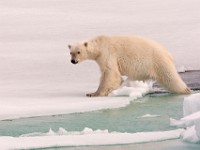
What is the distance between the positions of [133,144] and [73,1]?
14.0 m

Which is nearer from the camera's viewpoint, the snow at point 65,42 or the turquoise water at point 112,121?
the turquoise water at point 112,121

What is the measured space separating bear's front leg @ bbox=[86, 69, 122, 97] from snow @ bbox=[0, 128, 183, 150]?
2412 mm

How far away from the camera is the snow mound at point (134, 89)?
317 inches

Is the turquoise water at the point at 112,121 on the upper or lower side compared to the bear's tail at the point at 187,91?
lower

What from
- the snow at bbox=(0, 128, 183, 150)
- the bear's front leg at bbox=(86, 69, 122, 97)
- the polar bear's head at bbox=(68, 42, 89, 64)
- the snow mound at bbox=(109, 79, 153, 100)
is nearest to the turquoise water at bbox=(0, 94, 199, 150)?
A: the snow at bbox=(0, 128, 183, 150)

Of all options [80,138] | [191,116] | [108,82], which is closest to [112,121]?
[80,138]

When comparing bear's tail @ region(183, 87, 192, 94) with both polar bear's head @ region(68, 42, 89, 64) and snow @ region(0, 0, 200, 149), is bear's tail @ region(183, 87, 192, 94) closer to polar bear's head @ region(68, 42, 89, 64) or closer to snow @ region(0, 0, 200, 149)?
snow @ region(0, 0, 200, 149)

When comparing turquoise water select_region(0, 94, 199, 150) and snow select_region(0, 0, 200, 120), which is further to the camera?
snow select_region(0, 0, 200, 120)

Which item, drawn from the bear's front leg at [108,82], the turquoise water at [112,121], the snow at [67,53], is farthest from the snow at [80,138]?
the bear's front leg at [108,82]

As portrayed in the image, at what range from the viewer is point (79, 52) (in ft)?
27.9

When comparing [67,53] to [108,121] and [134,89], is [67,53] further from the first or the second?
[108,121]

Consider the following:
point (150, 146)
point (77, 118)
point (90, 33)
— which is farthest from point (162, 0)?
point (150, 146)

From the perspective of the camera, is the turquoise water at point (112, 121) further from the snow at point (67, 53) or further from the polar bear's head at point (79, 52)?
the polar bear's head at point (79, 52)

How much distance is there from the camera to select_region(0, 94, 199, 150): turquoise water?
592cm
